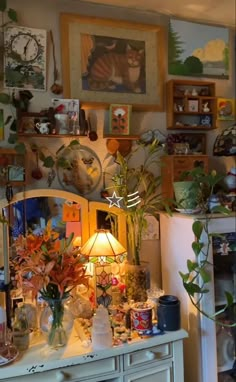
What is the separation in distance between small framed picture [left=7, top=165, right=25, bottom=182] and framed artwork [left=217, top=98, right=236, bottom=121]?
3.85ft

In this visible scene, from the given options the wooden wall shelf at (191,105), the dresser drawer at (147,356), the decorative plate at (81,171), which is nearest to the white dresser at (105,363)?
the dresser drawer at (147,356)

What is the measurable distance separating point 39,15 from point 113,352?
1.61m

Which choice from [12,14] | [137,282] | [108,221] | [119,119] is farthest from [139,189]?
[12,14]

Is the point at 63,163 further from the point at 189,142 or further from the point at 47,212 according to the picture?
the point at 189,142

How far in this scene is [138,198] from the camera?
1.84 metres

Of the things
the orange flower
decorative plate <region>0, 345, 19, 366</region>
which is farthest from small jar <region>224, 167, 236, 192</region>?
decorative plate <region>0, 345, 19, 366</region>

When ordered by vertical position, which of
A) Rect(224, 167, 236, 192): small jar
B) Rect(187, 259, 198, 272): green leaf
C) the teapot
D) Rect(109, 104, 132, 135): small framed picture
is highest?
Rect(109, 104, 132, 135): small framed picture

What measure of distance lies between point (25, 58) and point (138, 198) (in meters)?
0.90

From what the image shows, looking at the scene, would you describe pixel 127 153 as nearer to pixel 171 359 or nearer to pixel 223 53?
pixel 223 53

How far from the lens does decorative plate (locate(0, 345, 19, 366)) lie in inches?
51.5

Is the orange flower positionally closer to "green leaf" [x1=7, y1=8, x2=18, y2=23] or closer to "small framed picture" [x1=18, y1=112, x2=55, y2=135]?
"small framed picture" [x1=18, y1=112, x2=55, y2=135]

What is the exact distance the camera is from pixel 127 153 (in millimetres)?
1920

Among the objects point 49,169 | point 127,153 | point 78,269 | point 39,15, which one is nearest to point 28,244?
point 78,269

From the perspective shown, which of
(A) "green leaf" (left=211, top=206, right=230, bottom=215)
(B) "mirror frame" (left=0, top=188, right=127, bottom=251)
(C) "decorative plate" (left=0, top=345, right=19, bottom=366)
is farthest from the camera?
(B) "mirror frame" (left=0, top=188, right=127, bottom=251)
